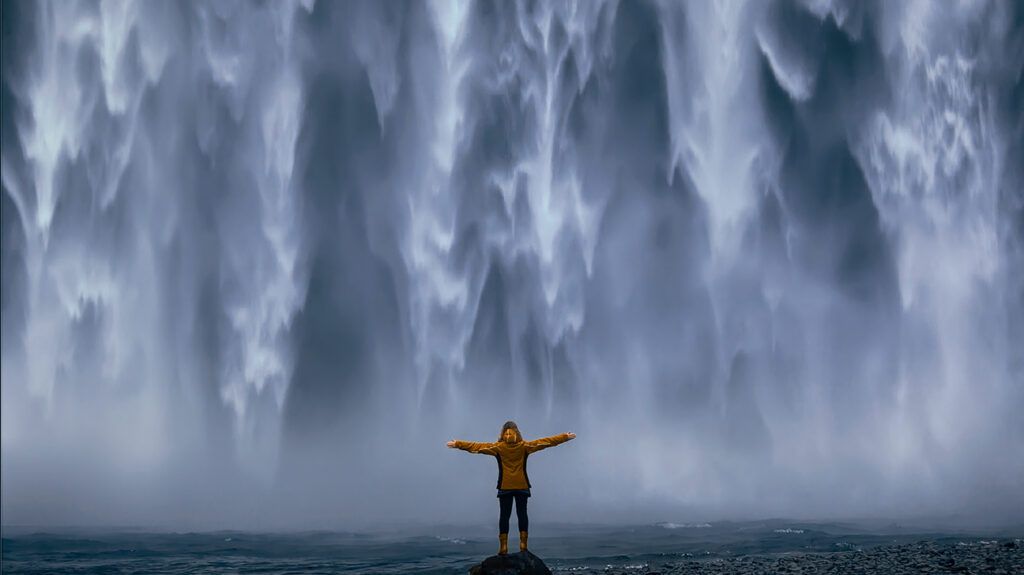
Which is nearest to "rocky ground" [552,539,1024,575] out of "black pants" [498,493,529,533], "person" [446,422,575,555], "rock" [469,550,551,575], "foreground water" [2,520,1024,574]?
"foreground water" [2,520,1024,574]

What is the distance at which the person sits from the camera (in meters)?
21.1

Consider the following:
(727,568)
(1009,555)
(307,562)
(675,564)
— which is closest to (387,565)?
(307,562)

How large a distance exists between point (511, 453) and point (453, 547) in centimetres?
2287

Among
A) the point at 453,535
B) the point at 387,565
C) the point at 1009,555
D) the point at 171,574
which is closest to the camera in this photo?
the point at 1009,555

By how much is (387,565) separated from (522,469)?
1527 cm

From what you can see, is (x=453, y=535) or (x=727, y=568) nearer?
(x=727, y=568)

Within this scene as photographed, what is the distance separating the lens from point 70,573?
33250 millimetres

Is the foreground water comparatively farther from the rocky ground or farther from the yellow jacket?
the yellow jacket

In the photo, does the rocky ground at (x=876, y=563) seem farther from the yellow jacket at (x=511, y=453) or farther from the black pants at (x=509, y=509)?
the yellow jacket at (x=511, y=453)

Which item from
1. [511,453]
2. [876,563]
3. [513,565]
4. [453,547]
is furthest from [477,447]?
[453,547]

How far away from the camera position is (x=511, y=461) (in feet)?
69.5

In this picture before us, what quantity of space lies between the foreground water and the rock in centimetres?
590

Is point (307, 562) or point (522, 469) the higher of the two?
point (522, 469)

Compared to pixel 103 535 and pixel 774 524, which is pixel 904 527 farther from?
pixel 103 535
